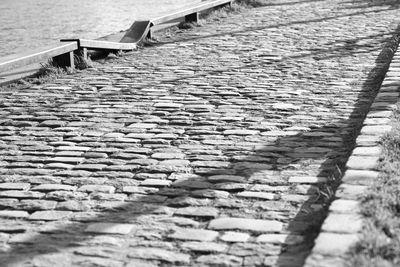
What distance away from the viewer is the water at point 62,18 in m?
12.3

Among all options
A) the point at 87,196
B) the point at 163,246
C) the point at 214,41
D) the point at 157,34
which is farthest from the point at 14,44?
the point at 163,246

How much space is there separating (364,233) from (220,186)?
138 centimetres

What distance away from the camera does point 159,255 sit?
11.7ft

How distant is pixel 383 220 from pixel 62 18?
506 inches

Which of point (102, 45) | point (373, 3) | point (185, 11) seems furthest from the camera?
point (373, 3)

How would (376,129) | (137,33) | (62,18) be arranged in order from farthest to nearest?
(62,18) < (137,33) < (376,129)

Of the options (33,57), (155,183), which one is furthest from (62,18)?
(155,183)

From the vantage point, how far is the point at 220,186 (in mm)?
4617

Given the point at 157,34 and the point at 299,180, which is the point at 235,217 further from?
the point at 157,34

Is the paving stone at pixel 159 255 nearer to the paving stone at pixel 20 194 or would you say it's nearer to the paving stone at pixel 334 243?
the paving stone at pixel 334 243

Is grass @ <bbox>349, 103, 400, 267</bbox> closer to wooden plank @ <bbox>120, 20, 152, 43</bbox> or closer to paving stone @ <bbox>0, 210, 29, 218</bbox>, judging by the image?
paving stone @ <bbox>0, 210, 29, 218</bbox>

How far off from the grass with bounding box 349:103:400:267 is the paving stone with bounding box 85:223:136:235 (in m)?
1.21

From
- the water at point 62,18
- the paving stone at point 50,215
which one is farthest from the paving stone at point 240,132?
the water at point 62,18

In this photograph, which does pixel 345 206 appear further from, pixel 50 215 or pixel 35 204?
pixel 35 204
